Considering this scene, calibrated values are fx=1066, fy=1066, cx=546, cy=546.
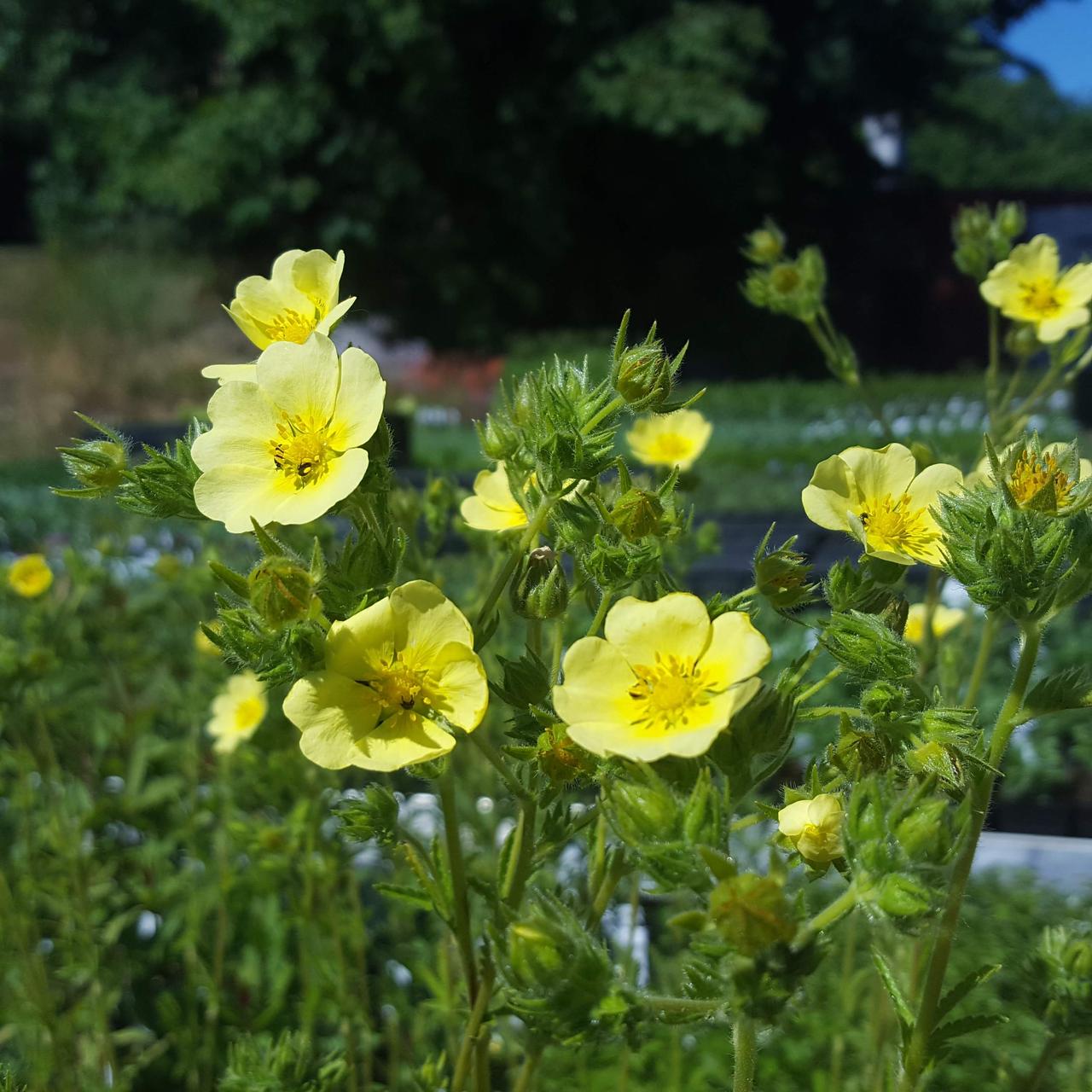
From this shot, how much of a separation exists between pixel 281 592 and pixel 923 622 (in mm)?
1102

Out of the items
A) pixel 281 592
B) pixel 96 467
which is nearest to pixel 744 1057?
pixel 281 592

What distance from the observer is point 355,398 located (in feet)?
2.87

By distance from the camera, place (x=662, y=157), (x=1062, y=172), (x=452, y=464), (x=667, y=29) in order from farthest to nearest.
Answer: (x=1062, y=172) < (x=662, y=157) < (x=667, y=29) < (x=452, y=464)

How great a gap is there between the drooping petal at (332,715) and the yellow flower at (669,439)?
1116mm

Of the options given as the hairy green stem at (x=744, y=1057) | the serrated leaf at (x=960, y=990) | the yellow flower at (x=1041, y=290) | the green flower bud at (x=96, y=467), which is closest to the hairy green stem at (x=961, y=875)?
the serrated leaf at (x=960, y=990)

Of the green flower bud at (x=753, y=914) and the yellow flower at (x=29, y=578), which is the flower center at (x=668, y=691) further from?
the yellow flower at (x=29, y=578)

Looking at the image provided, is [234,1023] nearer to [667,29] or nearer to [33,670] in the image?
[33,670]

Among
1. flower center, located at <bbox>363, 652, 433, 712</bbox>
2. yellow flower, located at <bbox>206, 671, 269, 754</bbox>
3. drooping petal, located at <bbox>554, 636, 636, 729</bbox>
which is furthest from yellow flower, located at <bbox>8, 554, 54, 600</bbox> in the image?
drooping petal, located at <bbox>554, 636, 636, 729</bbox>

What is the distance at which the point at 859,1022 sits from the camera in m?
2.03

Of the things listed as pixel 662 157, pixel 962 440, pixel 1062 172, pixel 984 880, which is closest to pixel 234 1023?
pixel 984 880

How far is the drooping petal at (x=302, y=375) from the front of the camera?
89cm

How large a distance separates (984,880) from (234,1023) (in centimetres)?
192

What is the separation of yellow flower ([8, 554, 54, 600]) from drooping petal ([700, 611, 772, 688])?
1.72 m

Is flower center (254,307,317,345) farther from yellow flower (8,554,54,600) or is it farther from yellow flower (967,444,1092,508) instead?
yellow flower (8,554,54,600)
